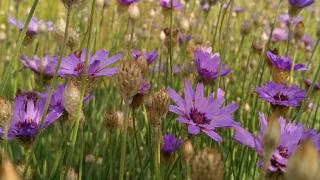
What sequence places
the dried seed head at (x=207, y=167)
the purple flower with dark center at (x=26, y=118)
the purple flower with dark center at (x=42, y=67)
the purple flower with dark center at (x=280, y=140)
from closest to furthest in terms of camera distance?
the dried seed head at (x=207, y=167) < the purple flower with dark center at (x=280, y=140) < the purple flower with dark center at (x=26, y=118) < the purple flower with dark center at (x=42, y=67)

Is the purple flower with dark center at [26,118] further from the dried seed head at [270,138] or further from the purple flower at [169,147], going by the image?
the dried seed head at [270,138]

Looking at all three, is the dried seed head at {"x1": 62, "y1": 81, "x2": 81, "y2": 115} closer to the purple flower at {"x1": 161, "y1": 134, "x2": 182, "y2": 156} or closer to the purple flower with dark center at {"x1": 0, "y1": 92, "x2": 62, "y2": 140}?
the purple flower with dark center at {"x1": 0, "y1": 92, "x2": 62, "y2": 140}

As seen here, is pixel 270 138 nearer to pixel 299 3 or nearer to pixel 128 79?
pixel 128 79

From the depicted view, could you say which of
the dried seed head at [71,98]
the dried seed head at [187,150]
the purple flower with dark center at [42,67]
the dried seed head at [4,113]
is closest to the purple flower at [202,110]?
the dried seed head at [187,150]

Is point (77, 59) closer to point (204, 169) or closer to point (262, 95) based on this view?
point (262, 95)

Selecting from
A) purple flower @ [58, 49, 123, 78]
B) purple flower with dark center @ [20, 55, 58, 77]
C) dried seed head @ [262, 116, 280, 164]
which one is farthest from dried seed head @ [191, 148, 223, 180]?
purple flower with dark center @ [20, 55, 58, 77]

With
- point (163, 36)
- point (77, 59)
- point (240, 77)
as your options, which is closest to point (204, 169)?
point (77, 59)
